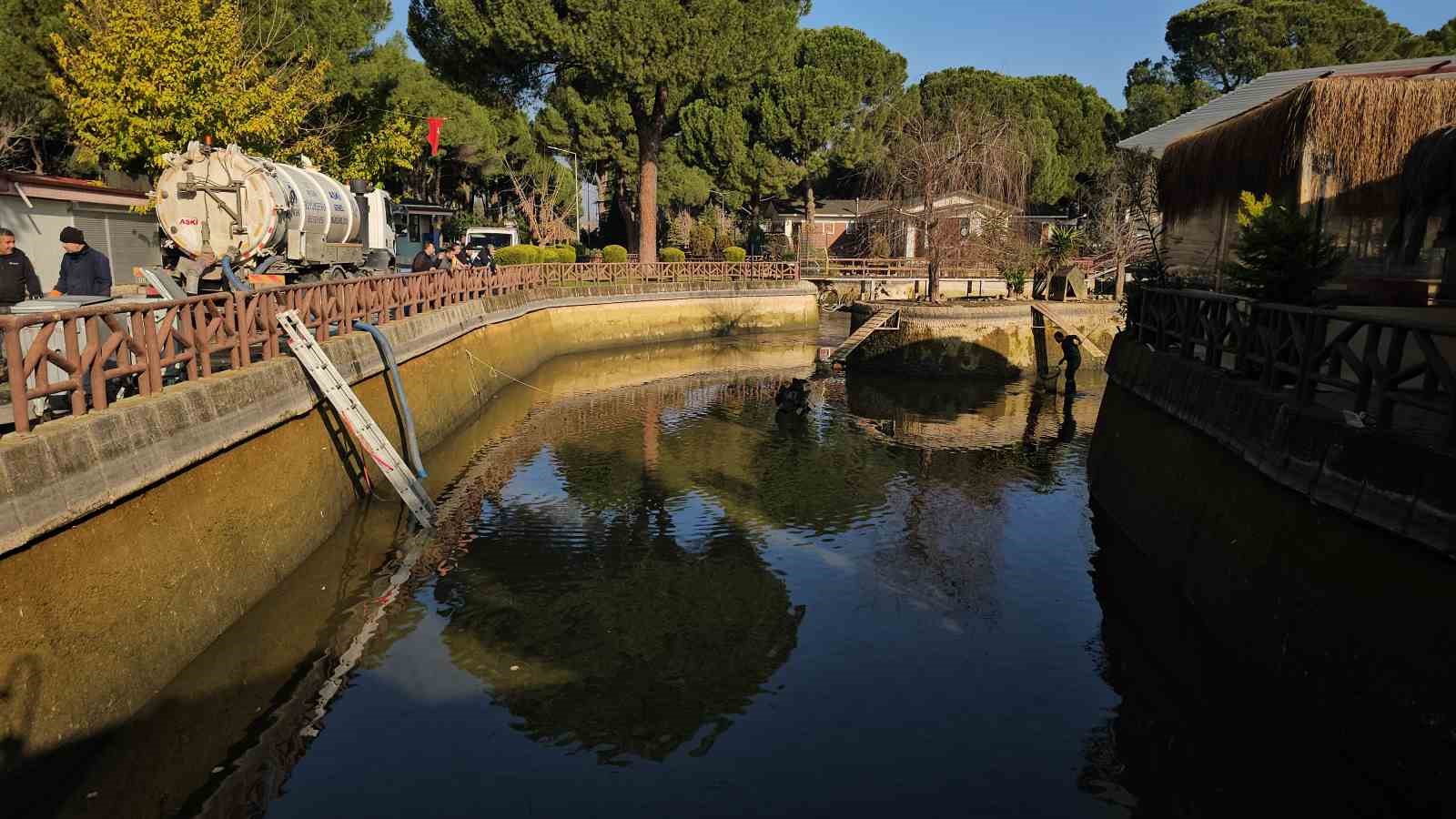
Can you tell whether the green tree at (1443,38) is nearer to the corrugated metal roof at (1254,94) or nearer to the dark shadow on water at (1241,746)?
the corrugated metal roof at (1254,94)

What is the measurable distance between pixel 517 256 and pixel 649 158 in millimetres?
7534

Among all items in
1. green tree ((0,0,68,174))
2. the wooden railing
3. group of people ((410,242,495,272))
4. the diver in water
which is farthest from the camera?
the wooden railing

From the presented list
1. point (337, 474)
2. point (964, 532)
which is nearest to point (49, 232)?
point (337, 474)

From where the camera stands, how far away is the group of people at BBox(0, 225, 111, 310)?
8875 millimetres

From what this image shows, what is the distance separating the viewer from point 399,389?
1367 cm

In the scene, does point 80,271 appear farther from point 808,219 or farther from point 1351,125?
point 808,219

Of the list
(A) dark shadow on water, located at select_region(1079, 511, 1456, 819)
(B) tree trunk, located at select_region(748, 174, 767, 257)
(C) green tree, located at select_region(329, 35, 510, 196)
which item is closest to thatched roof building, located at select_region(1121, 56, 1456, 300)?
(A) dark shadow on water, located at select_region(1079, 511, 1456, 819)

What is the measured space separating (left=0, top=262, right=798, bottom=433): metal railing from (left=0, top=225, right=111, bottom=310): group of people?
58 cm

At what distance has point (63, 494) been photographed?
647cm

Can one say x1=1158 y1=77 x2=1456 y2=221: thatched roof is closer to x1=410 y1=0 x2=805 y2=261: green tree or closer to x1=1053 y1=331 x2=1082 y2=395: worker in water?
x1=1053 y1=331 x2=1082 y2=395: worker in water

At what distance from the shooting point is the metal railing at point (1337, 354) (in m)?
6.38

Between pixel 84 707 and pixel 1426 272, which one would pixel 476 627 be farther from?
pixel 1426 272

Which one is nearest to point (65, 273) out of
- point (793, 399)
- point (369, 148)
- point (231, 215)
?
point (231, 215)

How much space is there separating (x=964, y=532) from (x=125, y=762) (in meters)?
10.2
